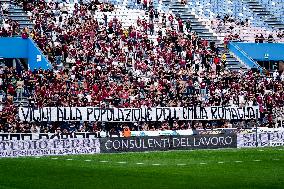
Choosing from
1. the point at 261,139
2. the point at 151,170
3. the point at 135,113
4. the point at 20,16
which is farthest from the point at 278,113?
the point at 151,170

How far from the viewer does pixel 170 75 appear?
172 feet

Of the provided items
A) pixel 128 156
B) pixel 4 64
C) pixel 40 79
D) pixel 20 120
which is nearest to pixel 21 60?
pixel 4 64

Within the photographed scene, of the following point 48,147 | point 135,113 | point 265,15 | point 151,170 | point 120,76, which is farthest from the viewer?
point 265,15

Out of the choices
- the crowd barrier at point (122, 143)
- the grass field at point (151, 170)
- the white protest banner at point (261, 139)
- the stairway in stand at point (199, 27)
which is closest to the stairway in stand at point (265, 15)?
the stairway in stand at point (199, 27)

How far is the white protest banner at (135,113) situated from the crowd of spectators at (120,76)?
0.38 m

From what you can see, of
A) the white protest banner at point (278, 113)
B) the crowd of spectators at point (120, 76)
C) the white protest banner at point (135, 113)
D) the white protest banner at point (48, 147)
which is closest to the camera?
the white protest banner at point (48, 147)

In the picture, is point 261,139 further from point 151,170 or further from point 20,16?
point 20,16

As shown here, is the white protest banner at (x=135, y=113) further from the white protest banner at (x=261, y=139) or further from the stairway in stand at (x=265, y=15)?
the stairway in stand at (x=265, y=15)

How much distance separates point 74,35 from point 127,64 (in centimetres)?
410

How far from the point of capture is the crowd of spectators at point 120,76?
46.3m

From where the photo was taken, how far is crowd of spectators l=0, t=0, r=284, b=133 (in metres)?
46.3

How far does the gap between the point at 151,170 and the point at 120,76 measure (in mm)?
20579

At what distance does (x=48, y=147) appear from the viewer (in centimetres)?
3859

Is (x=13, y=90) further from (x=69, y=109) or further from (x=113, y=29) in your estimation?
(x=113, y=29)
